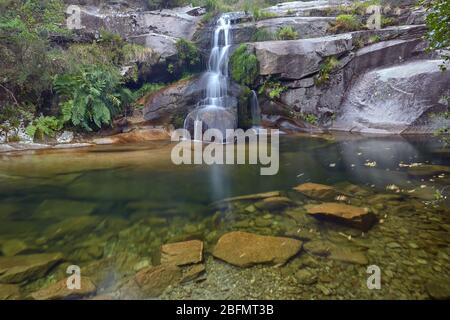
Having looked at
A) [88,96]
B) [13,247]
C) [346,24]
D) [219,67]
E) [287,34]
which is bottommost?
[13,247]

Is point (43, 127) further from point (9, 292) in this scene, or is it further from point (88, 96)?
point (9, 292)

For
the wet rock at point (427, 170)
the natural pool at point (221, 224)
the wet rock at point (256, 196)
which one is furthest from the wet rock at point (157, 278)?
the wet rock at point (427, 170)

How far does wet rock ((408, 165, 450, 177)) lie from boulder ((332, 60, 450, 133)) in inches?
210

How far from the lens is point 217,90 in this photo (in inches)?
443

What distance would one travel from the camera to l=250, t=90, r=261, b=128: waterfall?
11323mm

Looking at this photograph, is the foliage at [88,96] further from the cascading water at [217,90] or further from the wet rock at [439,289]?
the wet rock at [439,289]

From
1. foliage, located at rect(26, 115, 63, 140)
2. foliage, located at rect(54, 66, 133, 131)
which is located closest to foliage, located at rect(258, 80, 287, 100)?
foliage, located at rect(54, 66, 133, 131)

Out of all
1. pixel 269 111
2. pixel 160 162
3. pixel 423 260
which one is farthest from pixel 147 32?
pixel 423 260

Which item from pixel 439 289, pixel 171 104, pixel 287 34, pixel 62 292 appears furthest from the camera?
pixel 287 34

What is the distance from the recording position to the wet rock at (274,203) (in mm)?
3672

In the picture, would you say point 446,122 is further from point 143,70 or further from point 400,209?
point 143,70

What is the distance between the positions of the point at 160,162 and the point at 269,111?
261 inches

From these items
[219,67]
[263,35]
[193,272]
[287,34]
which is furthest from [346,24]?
[193,272]

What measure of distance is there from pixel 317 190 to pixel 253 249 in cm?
194
